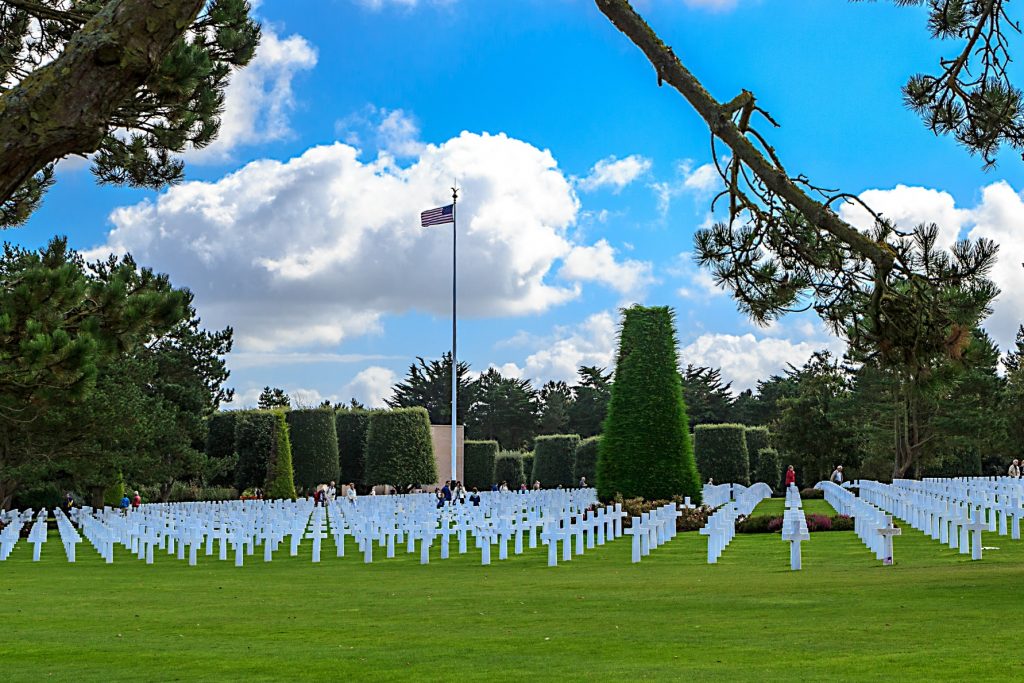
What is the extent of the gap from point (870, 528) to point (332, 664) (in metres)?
12.8

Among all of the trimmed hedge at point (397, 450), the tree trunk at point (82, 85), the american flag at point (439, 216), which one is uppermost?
the american flag at point (439, 216)

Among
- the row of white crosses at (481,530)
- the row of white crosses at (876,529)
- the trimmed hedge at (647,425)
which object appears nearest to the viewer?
the row of white crosses at (876,529)

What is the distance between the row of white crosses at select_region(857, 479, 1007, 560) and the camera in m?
16.7

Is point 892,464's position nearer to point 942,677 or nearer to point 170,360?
point 170,360

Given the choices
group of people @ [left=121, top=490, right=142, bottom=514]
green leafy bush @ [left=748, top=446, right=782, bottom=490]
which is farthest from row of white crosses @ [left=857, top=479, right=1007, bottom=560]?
group of people @ [left=121, top=490, right=142, bottom=514]

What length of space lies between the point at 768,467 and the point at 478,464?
14425 millimetres

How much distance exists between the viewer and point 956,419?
4806cm

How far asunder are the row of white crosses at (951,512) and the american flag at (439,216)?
17.2 m

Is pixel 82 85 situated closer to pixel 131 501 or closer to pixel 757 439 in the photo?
pixel 131 501

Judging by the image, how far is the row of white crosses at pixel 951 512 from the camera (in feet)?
54.7

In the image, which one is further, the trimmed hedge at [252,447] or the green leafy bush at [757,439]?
the green leafy bush at [757,439]

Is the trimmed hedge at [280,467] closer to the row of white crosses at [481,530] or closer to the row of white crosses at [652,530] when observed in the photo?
the row of white crosses at [481,530]

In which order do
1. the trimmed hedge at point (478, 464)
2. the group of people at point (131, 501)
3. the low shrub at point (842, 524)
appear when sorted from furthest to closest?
1. the trimmed hedge at point (478, 464)
2. the group of people at point (131, 501)
3. the low shrub at point (842, 524)

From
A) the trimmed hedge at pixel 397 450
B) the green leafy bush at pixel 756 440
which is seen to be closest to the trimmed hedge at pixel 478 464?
the trimmed hedge at pixel 397 450
